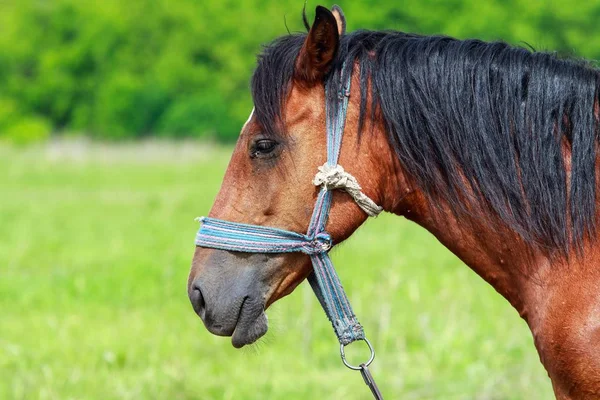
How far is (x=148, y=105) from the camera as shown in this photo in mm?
45625

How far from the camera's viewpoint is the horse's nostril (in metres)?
2.99

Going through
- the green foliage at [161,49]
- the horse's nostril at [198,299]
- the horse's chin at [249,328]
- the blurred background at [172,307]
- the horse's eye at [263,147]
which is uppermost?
the horse's eye at [263,147]

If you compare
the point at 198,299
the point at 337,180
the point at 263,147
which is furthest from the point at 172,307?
the point at 337,180

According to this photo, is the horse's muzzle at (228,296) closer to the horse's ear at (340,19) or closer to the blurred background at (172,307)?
the blurred background at (172,307)

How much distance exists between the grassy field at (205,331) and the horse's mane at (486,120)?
0.97m

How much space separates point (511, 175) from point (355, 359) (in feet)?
13.3

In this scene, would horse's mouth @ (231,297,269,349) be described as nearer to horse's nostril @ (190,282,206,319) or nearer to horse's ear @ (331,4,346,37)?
horse's nostril @ (190,282,206,319)

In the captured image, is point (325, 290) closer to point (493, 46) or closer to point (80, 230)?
point (493, 46)

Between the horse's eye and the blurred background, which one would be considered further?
the blurred background

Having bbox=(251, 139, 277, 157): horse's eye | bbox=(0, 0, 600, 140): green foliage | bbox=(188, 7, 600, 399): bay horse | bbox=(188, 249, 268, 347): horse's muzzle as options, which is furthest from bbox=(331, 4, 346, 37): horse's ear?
bbox=(0, 0, 600, 140): green foliage

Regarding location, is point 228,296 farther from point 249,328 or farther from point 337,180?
point 337,180

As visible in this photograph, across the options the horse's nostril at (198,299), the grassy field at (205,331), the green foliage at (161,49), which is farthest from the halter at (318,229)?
the green foliage at (161,49)

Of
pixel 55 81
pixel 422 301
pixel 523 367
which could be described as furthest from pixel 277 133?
pixel 55 81

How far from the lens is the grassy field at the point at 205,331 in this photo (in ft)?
19.0
